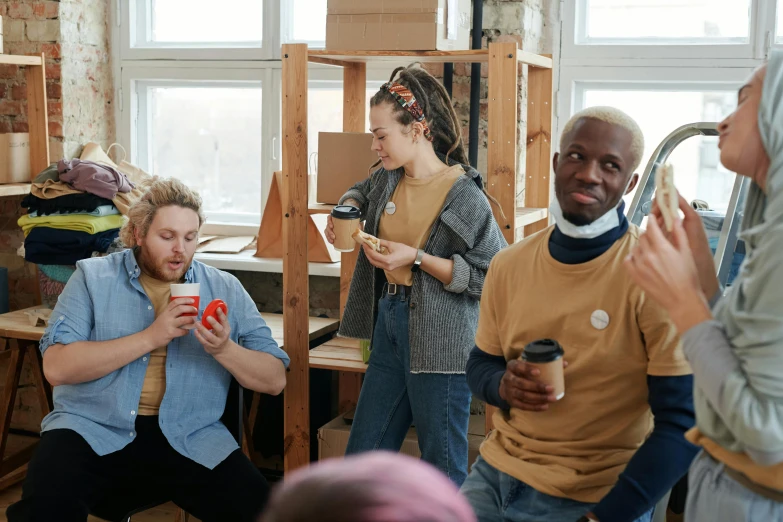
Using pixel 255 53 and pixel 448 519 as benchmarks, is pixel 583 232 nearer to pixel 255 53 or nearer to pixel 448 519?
pixel 448 519

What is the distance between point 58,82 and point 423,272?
2.09m

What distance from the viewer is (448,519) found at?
2.36ft

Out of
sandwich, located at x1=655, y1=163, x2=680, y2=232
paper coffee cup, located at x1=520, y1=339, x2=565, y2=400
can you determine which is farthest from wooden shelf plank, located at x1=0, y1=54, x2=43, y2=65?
sandwich, located at x1=655, y1=163, x2=680, y2=232

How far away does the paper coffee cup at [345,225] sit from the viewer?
2.46 meters

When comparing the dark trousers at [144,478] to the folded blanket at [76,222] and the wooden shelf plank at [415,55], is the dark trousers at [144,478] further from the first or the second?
the wooden shelf plank at [415,55]

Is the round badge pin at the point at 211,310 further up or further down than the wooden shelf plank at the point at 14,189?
further down

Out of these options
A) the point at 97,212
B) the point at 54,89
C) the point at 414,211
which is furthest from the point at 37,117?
the point at 414,211

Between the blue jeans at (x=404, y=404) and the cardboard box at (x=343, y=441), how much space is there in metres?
0.41

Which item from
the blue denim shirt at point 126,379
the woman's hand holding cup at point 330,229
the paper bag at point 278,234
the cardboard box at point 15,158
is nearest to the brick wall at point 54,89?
the cardboard box at point 15,158

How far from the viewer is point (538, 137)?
Result: 3156 millimetres

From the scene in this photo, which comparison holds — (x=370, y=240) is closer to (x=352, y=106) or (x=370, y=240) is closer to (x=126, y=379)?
(x=126, y=379)

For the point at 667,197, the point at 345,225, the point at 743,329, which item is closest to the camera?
the point at 743,329

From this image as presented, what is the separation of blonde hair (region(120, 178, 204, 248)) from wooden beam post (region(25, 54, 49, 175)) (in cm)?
121

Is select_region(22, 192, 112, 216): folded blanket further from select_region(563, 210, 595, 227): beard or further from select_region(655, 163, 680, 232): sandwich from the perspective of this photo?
select_region(655, 163, 680, 232): sandwich
